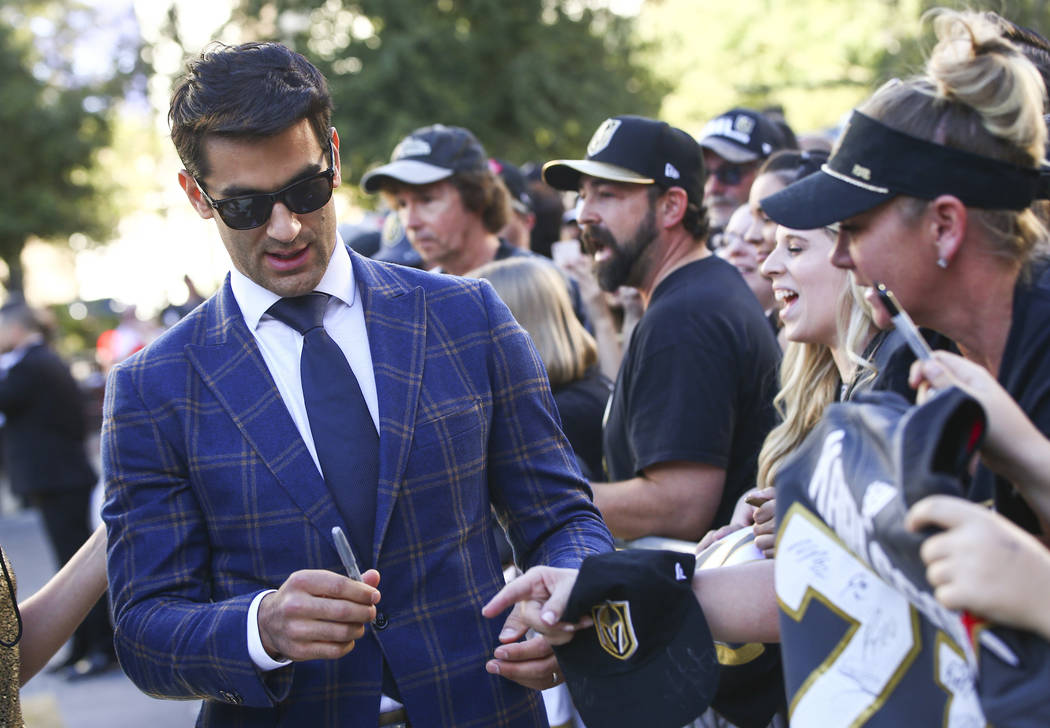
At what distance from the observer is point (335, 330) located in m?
2.41

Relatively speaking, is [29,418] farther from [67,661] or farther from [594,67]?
[594,67]

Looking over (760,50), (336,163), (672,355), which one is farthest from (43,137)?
(336,163)

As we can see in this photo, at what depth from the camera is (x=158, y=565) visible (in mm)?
2184

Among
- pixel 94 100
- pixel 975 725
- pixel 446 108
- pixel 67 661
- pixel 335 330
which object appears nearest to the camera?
pixel 975 725

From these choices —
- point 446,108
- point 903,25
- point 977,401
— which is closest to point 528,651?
point 977,401

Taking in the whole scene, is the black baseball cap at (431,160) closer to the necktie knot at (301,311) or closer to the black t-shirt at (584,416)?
the black t-shirt at (584,416)

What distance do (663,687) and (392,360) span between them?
891 mm

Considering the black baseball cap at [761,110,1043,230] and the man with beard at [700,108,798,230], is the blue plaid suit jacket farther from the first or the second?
the man with beard at [700,108,798,230]

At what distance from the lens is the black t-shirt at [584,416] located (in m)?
4.22

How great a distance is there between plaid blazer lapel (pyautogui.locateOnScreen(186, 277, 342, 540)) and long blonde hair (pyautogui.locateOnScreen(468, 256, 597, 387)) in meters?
1.91

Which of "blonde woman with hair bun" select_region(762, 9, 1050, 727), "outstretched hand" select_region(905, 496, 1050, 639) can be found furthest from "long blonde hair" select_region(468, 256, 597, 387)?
"outstretched hand" select_region(905, 496, 1050, 639)

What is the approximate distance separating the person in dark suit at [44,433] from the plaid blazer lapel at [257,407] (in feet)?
20.6

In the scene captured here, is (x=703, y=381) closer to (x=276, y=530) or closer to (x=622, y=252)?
(x=622, y=252)

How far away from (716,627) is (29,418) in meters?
7.10
